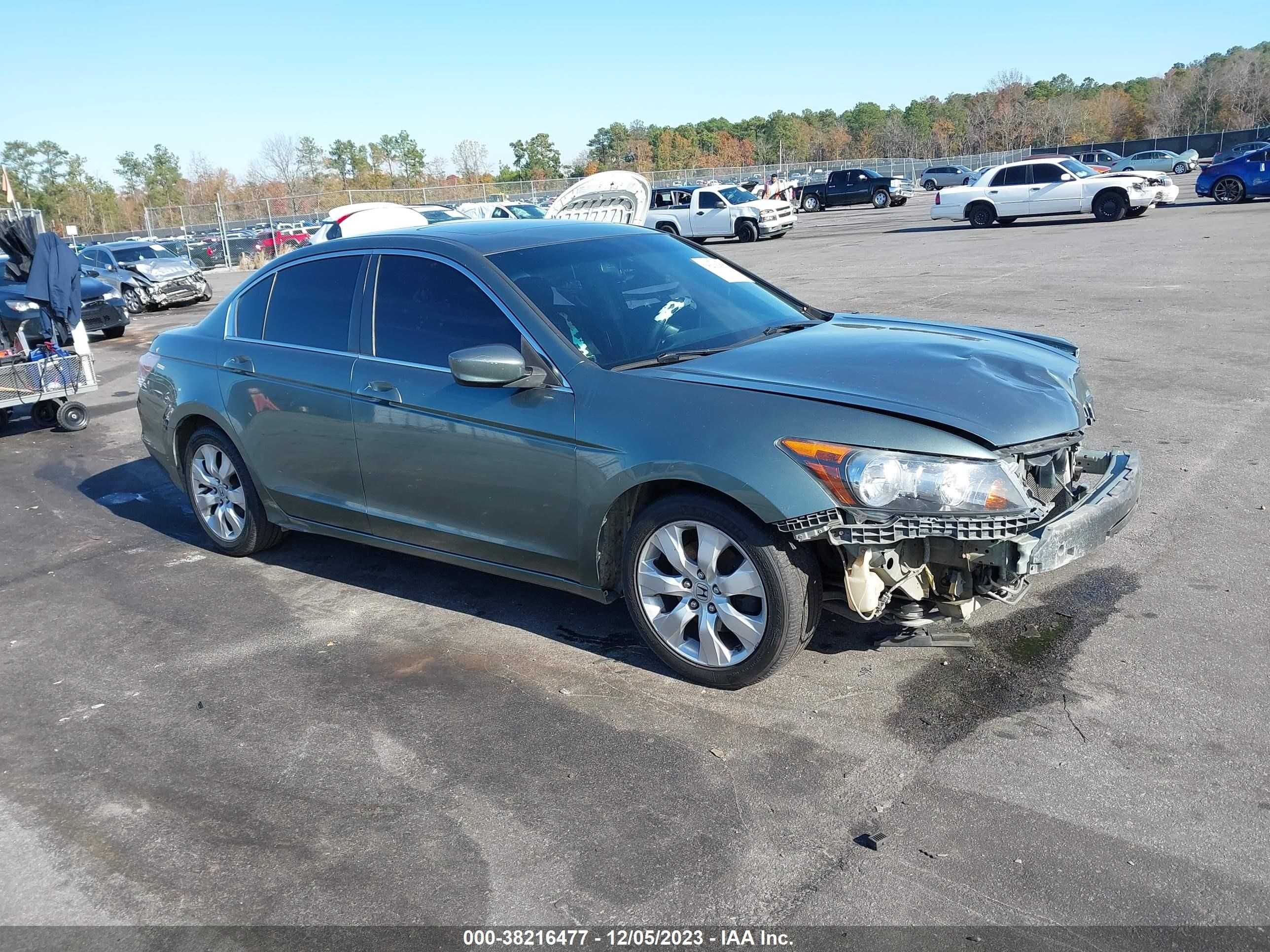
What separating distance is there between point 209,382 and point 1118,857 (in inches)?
196

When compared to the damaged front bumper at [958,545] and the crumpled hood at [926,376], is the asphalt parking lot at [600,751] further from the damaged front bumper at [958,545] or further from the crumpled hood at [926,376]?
the damaged front bumper at [958,545]

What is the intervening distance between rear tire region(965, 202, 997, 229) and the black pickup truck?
1700 cm

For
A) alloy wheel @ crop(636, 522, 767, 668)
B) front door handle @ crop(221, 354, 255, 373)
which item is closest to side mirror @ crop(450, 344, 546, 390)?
alloy wheel @ crop(636, 522, 767, 668)

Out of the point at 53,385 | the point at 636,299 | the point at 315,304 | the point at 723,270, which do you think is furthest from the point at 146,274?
the point at 636,299

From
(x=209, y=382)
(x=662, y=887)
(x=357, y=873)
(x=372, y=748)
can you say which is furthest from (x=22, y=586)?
(x=662, y=887)

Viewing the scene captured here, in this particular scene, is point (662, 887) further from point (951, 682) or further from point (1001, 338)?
point (1001, 338)


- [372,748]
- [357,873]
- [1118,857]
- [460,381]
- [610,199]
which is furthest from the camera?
[610,199]

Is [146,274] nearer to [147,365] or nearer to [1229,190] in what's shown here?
[147,365]

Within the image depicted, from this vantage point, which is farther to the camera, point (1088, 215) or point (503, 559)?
point (1088, 215)

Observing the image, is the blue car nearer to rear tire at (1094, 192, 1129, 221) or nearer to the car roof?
rear tire at (1094, 192, 1129, 221)

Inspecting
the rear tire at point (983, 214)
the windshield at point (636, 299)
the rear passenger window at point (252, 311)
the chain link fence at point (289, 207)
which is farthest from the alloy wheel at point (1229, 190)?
the rear passenger window at point (252, 311)

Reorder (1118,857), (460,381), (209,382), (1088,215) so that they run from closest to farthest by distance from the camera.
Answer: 1. (1118,857)
2. (460,381)
3. (209,382)
4. (1088,215)

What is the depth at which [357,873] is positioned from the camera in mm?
3193

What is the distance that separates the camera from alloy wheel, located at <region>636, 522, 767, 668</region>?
3.94 metres
